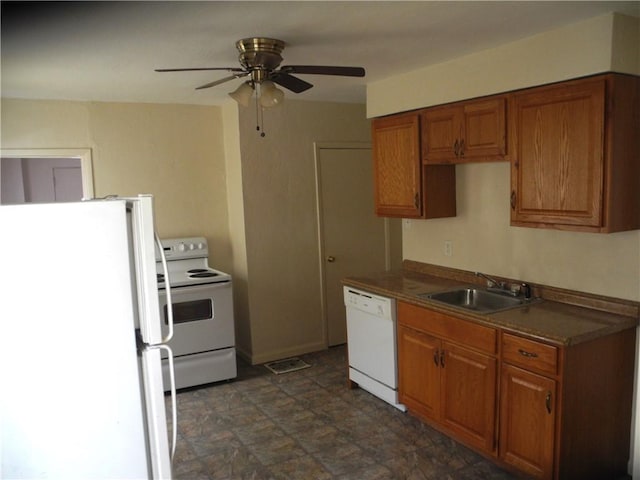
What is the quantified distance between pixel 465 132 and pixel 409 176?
56 centimetres

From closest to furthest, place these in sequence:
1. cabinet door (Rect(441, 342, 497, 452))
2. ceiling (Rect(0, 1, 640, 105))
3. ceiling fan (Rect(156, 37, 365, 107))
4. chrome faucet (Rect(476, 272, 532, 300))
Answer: ceiling (Rect(0, 1, 640, 105)), ceiling fan (Rect(156, 37, 365, 107)), cabinet door (Rect(441, 342, 497, 452)), chrome faucet (Rect(476, 272, 532, 300))

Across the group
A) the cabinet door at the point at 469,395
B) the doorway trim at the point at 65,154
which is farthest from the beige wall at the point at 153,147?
the cabinet door at the point at 469,395

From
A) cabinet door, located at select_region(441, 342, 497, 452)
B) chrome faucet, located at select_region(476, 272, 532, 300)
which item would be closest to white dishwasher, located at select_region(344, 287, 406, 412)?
cabinet door, located at select_region(441, 342, 497, 452)

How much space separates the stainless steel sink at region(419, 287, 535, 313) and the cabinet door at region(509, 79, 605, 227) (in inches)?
21.8

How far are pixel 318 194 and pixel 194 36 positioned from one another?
241 cm

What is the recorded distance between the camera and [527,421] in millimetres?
2605

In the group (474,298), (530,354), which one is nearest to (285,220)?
(474,298)

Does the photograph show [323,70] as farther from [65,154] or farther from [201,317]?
[65,154]

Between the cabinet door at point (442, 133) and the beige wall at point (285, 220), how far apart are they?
143 centimetres

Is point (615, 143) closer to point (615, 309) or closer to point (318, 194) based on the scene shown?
point (615, 309)

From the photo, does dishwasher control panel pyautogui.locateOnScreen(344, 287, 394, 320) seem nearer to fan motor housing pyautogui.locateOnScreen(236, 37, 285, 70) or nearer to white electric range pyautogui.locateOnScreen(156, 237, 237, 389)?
white electric range pyautogui.locateOnScreen(156, 237, 237, 389)

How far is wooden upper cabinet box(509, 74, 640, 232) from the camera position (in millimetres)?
2490

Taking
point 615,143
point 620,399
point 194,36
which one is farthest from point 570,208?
point 194,36

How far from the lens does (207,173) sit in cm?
469
